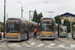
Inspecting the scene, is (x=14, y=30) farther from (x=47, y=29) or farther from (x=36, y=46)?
(x=36, y=46)

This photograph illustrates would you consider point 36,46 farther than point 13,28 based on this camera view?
No

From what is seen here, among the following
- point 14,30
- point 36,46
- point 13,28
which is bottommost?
point 36,46

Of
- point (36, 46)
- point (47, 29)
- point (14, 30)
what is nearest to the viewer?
point (36, 46)

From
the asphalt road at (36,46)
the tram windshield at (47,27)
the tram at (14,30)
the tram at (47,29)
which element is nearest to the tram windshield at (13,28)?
the tram at (14,30)

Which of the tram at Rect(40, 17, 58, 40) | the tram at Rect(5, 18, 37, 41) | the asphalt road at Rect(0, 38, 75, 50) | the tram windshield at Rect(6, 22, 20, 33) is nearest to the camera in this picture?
the asphalt road at Rect(0, 38, 75, 50)

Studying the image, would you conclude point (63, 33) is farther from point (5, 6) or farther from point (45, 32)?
point (5, 6)

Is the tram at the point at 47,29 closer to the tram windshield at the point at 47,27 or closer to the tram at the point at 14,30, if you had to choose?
the tram windshield at the point at 47,27

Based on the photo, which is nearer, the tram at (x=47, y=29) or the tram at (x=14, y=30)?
the tram at (x=14, y=30)

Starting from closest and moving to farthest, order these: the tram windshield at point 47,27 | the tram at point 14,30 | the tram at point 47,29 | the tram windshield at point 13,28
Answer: the tram at point 14,30, the tram windshield at point 13,28, the tram at point 47,29, the tram windshield at point 47,27

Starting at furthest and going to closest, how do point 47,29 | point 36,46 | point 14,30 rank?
point 47,29, point 14,30, point 36,46

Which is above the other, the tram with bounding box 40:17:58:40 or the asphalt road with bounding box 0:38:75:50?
the tram with bounding box 40:17:58:40

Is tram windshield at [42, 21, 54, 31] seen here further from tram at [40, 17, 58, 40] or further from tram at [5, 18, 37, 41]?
tram at [5, 18, 37, 41]

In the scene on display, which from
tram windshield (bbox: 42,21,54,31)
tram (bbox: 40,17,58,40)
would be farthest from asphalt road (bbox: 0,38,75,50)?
tram windshield (bbox: 42,21,54,31)

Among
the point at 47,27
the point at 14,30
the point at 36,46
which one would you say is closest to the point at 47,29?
the point at 47,27
